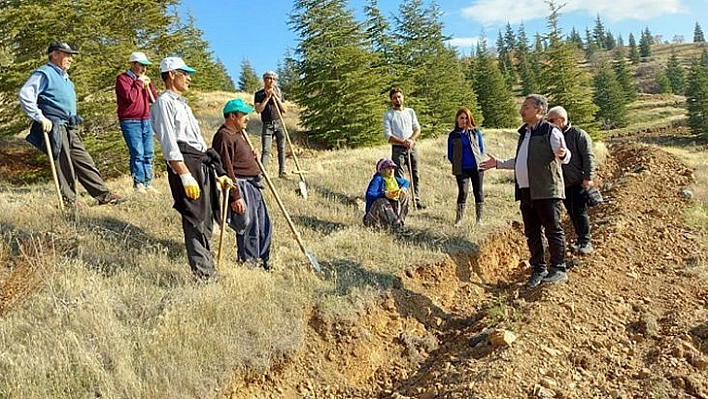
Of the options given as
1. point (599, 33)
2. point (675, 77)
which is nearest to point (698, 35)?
point (599, 33)

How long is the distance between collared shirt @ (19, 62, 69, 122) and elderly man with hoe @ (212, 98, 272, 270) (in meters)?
2.19

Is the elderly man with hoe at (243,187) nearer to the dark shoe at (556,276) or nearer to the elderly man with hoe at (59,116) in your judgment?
the elderly man with hoe at (59,116)

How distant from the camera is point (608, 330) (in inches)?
187

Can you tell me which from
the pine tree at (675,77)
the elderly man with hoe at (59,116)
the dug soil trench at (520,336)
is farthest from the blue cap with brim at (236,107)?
the pine tree at (675,77)

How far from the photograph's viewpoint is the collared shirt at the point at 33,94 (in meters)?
5.84

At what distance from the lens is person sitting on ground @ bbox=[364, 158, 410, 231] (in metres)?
7.29

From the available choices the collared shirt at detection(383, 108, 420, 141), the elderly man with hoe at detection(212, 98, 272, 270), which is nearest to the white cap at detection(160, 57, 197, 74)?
the elderly man with hoe at detection(212, 98, 272, 270)

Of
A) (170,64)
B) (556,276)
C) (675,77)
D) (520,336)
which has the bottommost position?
(520,336)

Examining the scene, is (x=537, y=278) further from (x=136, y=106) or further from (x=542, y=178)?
(x=136, y=106)

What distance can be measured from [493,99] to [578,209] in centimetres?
2890

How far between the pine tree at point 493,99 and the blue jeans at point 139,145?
1138 inches

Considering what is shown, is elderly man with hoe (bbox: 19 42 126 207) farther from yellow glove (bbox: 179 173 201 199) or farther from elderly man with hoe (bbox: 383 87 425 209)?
elderly man with hoe (bbox: 383 87 425 209)

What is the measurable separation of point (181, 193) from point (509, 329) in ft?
10.2

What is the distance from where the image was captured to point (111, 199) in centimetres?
716
